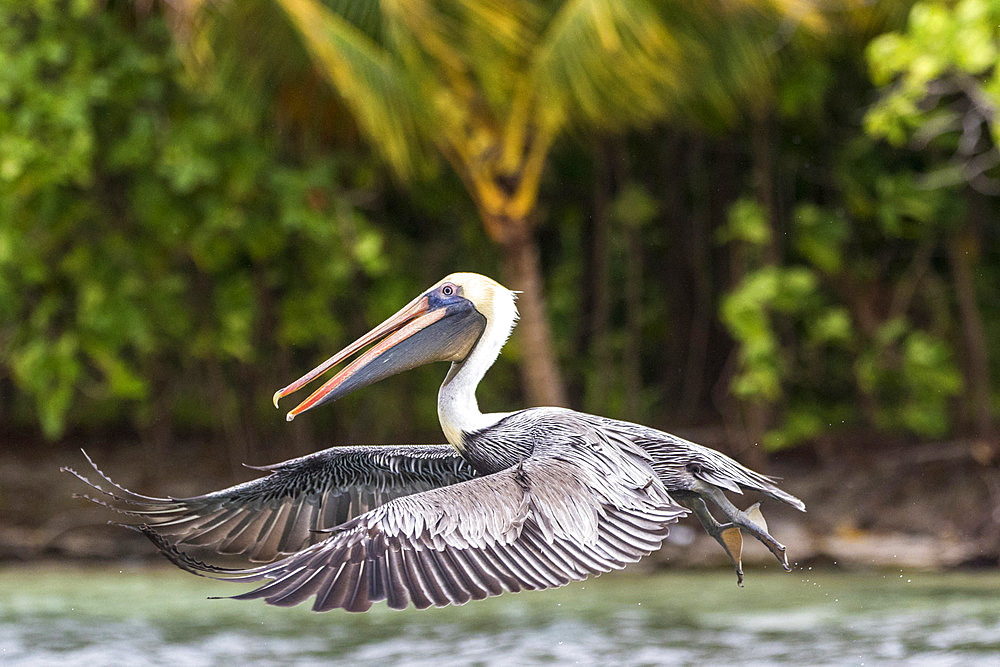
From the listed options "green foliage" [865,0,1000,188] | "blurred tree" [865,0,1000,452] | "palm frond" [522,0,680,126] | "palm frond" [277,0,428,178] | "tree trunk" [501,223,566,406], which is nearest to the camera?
"green foliage" [865,0,1000,188]

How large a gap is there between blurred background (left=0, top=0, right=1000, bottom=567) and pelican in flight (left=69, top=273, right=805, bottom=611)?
3.97 m

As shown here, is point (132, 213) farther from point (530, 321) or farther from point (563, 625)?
point (563, 625)

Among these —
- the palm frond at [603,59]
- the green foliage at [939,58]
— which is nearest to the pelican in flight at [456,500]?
the green foliage at [939,58]

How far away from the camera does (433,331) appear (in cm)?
521

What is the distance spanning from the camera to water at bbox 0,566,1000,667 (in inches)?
309

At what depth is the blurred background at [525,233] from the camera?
32.3ft

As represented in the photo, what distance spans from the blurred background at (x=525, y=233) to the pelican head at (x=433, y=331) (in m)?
3.94

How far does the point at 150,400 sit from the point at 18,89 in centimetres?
352

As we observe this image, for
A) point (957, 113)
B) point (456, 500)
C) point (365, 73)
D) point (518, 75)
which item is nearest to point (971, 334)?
point (957, 113)

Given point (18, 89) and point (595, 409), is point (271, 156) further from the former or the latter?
point (595, 409)

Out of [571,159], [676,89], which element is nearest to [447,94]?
[676,89]

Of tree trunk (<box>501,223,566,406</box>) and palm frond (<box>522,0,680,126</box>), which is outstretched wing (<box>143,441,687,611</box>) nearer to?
palm frond (<box>522,0,680,126</box>)

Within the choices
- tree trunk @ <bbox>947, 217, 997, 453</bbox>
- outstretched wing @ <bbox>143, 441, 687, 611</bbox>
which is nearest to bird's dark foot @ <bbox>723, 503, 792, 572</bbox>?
outstretched wing @ <bbox>143, 441, 687, 611</bbox>

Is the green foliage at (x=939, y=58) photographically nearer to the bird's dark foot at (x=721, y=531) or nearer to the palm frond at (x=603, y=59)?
the palm frond at (x=603, y=59)
